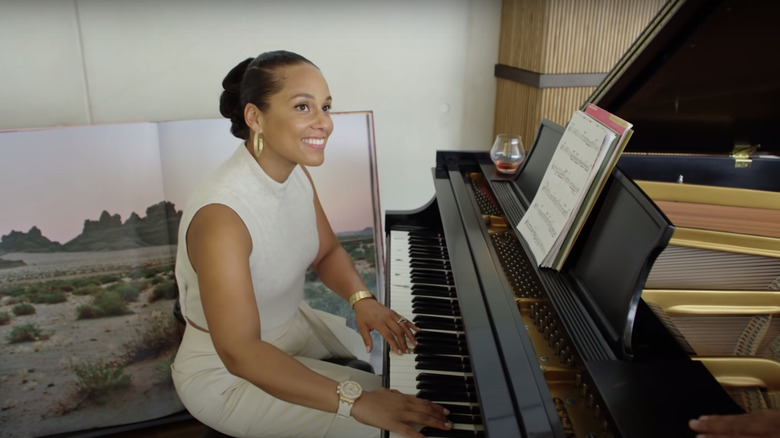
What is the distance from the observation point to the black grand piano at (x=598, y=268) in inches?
34.0

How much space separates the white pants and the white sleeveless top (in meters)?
0.13

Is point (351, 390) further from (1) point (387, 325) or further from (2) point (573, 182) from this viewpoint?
(2) point (573, 182)

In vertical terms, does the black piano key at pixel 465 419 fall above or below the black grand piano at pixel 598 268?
below

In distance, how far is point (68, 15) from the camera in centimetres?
237

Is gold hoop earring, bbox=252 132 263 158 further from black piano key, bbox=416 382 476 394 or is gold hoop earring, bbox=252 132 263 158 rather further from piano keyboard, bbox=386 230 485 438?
black piano key, bbox=416 382 476 394

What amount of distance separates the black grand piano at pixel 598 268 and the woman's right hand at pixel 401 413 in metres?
0.03

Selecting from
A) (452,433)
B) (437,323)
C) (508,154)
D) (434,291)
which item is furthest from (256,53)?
(452,433)

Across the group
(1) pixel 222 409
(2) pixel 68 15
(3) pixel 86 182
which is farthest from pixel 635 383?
(2) pixel 68 15

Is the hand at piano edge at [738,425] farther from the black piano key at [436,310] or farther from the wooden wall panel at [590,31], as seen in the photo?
the wooden wall panel at [590,31]

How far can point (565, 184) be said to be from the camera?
4.23 feet

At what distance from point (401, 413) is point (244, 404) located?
0.60m

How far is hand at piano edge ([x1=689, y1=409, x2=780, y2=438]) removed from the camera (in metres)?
0.73

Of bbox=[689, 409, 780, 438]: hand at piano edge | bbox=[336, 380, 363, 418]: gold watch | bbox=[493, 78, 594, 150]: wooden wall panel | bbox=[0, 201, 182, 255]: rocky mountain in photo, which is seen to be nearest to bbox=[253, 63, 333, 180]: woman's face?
bbox=[336, 380, 363, 418]: gold watch

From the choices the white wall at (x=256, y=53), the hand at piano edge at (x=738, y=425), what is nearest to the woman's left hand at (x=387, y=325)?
the hand at piano edge at (x=738, y=425)
